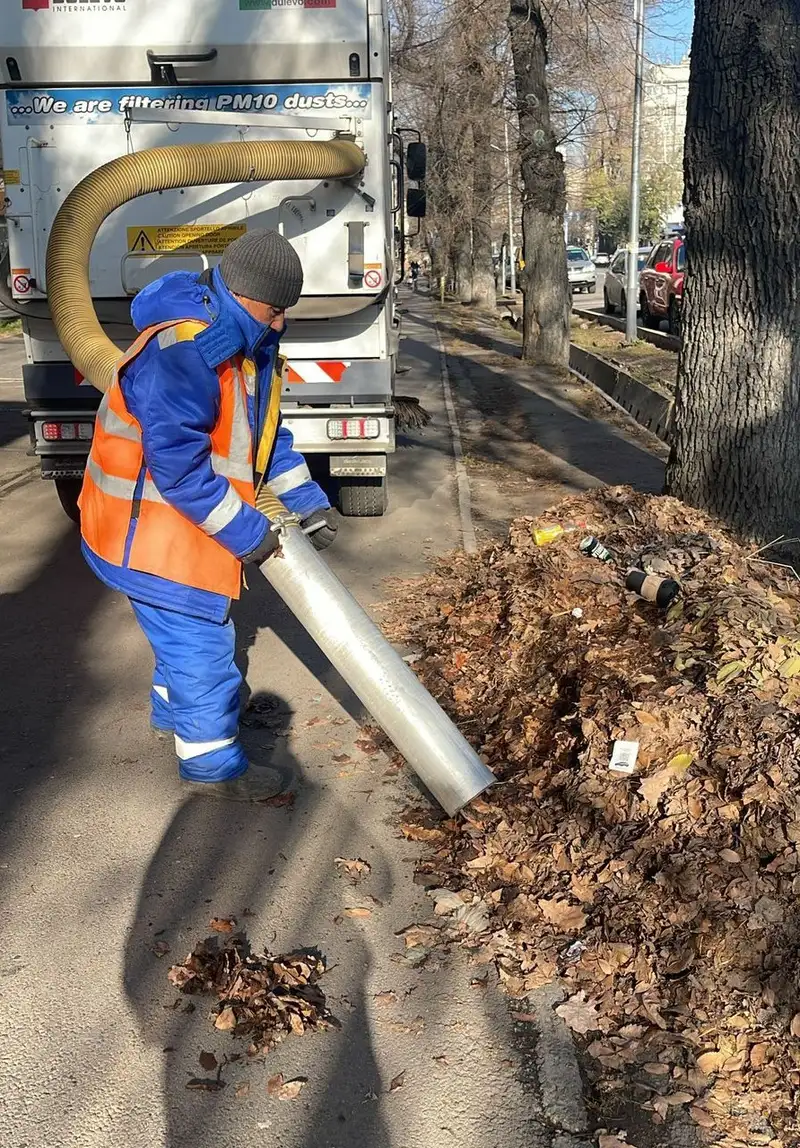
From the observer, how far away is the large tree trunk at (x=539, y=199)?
16297 mm

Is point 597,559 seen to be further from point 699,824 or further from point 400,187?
point 400,187

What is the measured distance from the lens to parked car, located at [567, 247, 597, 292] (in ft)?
144

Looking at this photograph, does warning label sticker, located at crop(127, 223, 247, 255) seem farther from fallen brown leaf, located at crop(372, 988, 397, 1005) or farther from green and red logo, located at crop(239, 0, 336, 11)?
fallen brown leaf, located at crop(372, 988, 397, 1005)

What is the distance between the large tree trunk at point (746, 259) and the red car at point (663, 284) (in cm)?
1667

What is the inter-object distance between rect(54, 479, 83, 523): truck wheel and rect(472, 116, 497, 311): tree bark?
21.3 meters

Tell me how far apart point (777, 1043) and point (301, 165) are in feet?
16.8

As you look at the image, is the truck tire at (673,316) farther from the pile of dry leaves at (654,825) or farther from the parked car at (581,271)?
the parked car at (581,271)

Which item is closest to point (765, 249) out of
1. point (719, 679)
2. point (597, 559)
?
point (597, 559)

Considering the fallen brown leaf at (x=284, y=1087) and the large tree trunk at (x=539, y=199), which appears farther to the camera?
the large tree trunk at (x=539, y=199)

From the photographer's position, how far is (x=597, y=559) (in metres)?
5.27

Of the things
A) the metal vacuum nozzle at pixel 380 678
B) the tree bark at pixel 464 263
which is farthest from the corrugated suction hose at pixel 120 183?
the tree bark at pixel 464 263

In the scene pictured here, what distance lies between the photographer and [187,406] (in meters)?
3.38

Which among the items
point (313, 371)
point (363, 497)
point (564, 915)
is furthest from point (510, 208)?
point (564, 915)

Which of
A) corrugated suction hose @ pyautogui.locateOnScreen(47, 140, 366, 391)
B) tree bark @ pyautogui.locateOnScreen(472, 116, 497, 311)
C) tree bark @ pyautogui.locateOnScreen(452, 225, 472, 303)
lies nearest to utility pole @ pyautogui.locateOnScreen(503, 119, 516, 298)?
tree bark @ pyautogui.locateOnScreen(472, 116, 497, 311)
